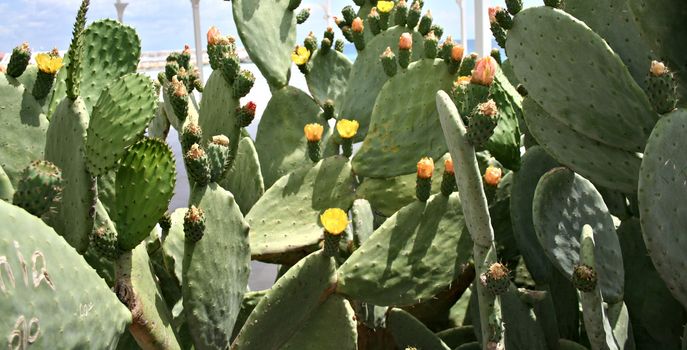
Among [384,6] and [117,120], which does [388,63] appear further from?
[117,120]

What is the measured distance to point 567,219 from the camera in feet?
5.35

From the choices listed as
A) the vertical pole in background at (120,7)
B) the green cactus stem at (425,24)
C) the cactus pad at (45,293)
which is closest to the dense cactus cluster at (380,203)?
the cactus pad at (45,293)

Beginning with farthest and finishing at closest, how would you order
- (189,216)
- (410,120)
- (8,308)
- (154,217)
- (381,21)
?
(381,21), (410,120), (189,216), (154,217), (8,308)

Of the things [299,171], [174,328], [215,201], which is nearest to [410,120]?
[299,171]

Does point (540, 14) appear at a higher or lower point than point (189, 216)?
higher

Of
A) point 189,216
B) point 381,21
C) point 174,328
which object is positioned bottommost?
point 174,328

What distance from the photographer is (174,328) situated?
1.41 m

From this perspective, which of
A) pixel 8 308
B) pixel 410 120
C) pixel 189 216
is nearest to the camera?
pixel 8 308

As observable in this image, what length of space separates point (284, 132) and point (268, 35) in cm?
31

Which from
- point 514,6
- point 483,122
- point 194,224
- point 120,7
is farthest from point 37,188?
point 120,7

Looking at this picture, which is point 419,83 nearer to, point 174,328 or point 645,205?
point 645,205

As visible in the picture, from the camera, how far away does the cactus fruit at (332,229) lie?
1401 mm

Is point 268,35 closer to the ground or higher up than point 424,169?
higher up

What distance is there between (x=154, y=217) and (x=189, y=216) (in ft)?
0.39
